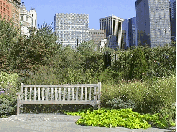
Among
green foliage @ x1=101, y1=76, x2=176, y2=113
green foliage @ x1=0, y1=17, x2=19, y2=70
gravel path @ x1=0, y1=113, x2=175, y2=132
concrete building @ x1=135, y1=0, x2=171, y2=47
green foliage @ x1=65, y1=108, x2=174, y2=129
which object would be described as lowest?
gravel path @ x1=0, y1=113, x2=175, y2=132

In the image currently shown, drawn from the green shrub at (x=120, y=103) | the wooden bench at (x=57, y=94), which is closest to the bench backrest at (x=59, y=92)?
the wooden bench at (x=57, y=94)

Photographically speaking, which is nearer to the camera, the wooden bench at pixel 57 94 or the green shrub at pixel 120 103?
the green shrub at pixel 120 103

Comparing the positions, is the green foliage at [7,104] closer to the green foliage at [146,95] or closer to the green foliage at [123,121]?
the green foliage at [123,121]

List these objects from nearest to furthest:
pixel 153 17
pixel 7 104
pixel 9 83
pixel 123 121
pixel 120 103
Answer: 1. pixel 123 121
2. pixel 120 103
3. pixel 7 104
4. pixel 9 83
5. pixel 153 17

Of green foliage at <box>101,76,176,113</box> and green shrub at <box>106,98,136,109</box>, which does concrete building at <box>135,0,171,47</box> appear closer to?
green foliage at <box>101,76,176,113</box>

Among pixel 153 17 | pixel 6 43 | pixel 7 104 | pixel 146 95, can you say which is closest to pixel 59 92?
pixel 7 104

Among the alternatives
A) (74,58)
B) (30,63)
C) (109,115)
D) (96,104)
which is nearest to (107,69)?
(74,58)

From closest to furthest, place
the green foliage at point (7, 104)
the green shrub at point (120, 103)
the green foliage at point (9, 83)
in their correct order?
the green shrub at point (120, 103) → the green foliage at point (7, 104) → the green foliage at point (9, 83)

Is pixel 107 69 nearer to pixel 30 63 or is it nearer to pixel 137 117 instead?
pixel 30 63

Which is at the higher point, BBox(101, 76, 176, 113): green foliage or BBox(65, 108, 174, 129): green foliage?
BBox(101, 76, 176, 113): green foliage

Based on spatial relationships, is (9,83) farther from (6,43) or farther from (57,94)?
(6,43)

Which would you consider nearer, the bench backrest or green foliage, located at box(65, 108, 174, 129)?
green foliage, located at box(65, 108, 174, 129)

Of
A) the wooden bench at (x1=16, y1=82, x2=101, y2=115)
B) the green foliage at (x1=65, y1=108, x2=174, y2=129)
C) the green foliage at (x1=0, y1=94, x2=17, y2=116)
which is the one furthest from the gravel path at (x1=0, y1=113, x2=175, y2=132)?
the wooden bench at (x1=16, y1=82, x2=101, y2=115)

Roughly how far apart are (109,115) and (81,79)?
13.1ft
